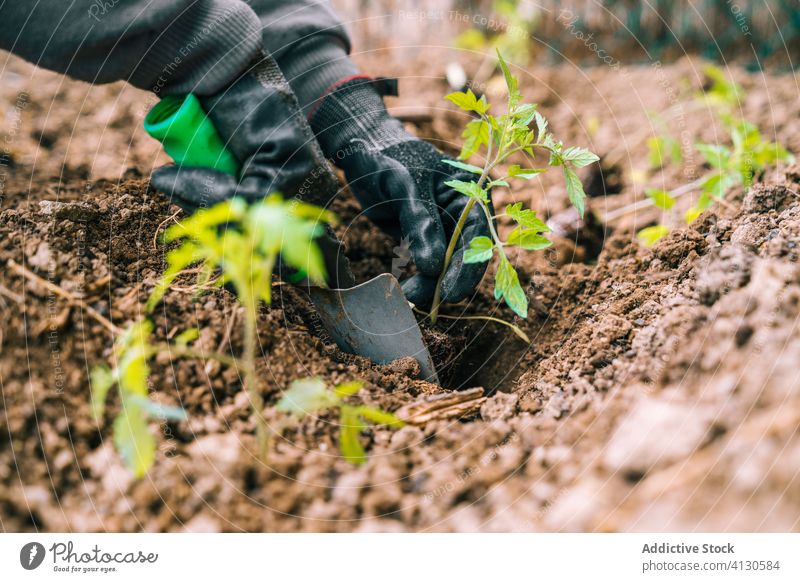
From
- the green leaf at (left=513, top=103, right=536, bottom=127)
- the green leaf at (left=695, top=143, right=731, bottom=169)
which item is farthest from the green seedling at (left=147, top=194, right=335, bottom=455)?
the green leaf at (left=695, top=143, right=731, bottom=169)

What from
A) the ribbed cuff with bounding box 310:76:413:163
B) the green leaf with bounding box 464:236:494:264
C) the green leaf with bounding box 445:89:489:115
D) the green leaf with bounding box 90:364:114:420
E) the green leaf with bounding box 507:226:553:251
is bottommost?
the green leaf with bounding box 90:364:114:420

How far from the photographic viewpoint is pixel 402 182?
127 cm

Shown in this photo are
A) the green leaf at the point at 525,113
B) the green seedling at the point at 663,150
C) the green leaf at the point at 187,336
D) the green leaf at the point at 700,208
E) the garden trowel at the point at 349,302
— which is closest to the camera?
the green leaf at the point at 187,336

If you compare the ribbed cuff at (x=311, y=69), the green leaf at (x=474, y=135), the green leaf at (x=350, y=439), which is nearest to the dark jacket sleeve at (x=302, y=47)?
the ribbed cuff at (x=311, y=69)

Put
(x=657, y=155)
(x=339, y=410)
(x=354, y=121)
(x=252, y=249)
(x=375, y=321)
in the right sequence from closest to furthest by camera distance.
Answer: (x=252, y=249)
(x=339, y=410)
(x=375, y=321)
(x=354, y=121)
(x=657, y=155)

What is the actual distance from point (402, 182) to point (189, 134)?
458 mm

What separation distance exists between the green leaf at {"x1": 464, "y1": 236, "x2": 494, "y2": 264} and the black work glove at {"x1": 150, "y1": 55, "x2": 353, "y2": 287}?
34 cm

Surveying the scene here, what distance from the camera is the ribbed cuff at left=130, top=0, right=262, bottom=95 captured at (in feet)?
3.75

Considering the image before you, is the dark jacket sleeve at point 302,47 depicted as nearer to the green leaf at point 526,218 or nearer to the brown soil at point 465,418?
the brown soil at point 465,418

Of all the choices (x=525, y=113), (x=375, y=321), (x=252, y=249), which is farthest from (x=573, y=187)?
(x=252, y=249)

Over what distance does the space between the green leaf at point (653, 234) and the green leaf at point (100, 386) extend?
121 cm

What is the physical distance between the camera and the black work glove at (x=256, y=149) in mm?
1124

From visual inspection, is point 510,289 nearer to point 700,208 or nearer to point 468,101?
point 468,101

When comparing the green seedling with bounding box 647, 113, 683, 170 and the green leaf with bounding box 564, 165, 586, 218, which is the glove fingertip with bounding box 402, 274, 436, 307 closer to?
the green leaf with bounding box 564, 165, 586, 218
